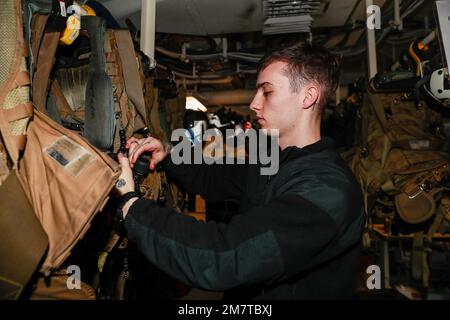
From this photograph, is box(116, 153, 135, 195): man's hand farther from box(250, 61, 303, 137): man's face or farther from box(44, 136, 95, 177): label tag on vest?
box(250, 61, 303, 137): man's face

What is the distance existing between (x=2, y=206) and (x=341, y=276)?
50.3 inches

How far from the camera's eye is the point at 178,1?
3057mm

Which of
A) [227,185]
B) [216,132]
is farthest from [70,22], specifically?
[216,132]

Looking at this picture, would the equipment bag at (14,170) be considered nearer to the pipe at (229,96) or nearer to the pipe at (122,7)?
the pipe at (122,7)

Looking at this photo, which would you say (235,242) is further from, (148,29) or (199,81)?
(199,81)

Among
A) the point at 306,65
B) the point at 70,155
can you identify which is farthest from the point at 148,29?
the point at 70,155

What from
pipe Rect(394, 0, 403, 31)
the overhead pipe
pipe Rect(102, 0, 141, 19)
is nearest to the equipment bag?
pipe Rect(102, 0, 141, 19)

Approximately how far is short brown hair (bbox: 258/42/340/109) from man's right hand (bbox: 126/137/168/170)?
69 centimetres

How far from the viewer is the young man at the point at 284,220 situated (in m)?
1.01

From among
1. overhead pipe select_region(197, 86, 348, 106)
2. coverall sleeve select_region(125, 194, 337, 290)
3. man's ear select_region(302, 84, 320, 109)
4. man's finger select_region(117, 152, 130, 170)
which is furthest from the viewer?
overhead pipe select_region(197, 86, 348, 106)

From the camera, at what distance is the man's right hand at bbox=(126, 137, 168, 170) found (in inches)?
57.5

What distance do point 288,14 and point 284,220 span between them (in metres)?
2.62

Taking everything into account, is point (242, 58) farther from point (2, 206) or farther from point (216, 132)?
point (2, 206)

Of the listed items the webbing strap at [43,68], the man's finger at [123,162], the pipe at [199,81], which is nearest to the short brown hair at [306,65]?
the man's finger at [123,162]
